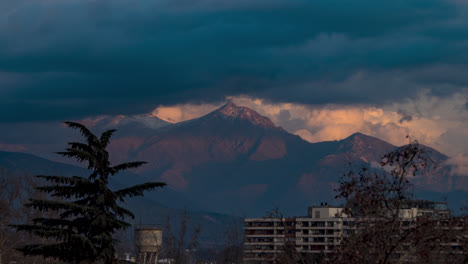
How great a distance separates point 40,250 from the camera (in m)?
43.0

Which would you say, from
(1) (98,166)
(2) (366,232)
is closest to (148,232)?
(1) (98,166)

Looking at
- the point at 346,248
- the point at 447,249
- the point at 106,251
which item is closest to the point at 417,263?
Answer: the point at 447,249

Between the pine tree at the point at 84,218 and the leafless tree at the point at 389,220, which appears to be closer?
the leafless tree at the point at 389,220

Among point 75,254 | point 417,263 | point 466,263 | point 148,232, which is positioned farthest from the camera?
point 148,232

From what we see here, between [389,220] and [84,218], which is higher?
[84,218]

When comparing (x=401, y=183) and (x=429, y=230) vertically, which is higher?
(x=401, y=183)

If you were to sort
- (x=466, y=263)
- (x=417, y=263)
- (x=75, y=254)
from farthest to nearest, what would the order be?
1. (x=75, y=254)
2. (x=417, y=263)
3. (x=466, y=263)

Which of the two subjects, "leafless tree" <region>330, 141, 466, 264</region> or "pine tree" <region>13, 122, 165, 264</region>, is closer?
"leafless tree" <region>330, 141, 466, 264</region>

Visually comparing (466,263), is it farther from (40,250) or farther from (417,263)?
(40,250)

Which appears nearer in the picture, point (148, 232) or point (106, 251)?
point (106, 251)

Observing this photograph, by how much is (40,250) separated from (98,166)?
20.0 feet

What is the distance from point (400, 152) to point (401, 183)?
4.61 feet

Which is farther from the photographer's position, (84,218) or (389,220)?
(84,218)

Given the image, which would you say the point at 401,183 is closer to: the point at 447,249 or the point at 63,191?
the point at 447,249
